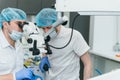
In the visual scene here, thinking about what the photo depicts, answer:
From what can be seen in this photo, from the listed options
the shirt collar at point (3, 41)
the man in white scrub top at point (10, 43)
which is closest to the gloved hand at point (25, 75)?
the man in white scrub top at point (10, 43)

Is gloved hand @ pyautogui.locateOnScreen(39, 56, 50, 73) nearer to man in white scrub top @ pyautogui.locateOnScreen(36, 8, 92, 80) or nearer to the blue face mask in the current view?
man in white scrub top @ pyautogui.locateOnScreen(36, 8, 92, 80)

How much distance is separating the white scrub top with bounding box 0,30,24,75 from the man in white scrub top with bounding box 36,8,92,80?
0.89 ft

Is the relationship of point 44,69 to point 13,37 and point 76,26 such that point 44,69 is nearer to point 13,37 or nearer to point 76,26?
point 13,37

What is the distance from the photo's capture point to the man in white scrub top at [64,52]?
1828 millimetres

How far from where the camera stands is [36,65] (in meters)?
1.99

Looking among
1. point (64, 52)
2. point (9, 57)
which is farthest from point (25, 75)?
point (64, 52)

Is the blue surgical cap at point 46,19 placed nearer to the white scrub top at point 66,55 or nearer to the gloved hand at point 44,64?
the white scrub top at point 66,55

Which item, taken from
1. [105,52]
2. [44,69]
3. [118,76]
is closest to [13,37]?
[44,69]

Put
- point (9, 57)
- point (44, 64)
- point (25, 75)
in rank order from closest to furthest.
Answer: point (25, 75) < point (9, 57) < point (44, 64)

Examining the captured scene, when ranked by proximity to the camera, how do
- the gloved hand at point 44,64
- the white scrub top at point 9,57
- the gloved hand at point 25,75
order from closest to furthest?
the gloved hand at point 25,75 → the white scrub top at point 9,57 → the gloved hand at point 44,64

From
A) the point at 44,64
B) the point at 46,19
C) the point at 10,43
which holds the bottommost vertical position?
the point at 44,64

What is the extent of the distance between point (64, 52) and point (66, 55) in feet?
0.10

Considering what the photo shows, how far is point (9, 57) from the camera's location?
1644mm

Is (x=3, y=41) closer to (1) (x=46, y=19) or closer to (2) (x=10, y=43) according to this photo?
(2) (x=10, y=43)
